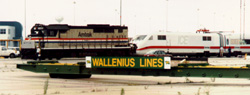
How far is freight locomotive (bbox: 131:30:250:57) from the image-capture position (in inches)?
1682

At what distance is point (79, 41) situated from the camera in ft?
133

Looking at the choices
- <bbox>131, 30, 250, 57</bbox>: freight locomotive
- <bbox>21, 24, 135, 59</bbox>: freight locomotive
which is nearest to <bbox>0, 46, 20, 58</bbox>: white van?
<bbox>21, 24, 135, 59</bbox>: freight locomotive

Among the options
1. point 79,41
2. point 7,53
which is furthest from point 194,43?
Answer: point 7,53

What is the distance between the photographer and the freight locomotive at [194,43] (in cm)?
4272

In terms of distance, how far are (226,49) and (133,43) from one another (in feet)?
38.5

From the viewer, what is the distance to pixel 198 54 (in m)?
46.0

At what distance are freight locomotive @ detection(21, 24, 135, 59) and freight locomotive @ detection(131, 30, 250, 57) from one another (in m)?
2.18

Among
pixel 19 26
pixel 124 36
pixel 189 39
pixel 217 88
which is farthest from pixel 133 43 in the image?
pixel 19 26

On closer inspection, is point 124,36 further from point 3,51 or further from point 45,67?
point 45,67

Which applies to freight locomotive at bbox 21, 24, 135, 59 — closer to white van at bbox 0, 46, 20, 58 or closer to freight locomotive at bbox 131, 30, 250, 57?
freight locomotive at bbox 131, 30, 250, 57

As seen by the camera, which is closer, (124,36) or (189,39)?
(124,36)

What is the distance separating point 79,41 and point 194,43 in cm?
1283

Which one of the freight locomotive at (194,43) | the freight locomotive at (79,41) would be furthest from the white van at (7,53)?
the freight locomotive at (194,43)

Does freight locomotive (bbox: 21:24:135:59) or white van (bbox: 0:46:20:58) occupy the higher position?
freight locomotive (bbox: 21:24:135:59)
